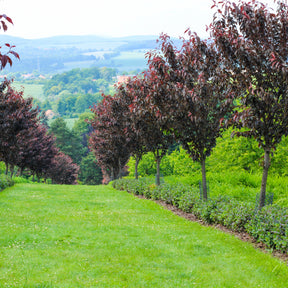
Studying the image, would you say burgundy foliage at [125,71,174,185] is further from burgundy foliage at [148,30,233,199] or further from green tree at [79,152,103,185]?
green tree at [79,152,103,185]

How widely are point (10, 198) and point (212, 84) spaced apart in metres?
10.0

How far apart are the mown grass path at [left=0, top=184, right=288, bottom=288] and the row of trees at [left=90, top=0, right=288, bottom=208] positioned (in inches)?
99.1

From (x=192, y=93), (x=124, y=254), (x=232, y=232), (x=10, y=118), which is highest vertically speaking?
(x=192, y=93)

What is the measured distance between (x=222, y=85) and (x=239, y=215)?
3.90 meters

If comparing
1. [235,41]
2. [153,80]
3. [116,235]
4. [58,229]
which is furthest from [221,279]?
[153,80]

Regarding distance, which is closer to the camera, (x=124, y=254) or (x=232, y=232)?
(x=124, y=254)

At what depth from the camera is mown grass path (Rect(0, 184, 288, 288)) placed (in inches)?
246

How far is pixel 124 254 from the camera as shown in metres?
7.64

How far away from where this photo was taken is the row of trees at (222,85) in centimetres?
902

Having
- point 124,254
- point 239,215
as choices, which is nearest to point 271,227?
point 239,215

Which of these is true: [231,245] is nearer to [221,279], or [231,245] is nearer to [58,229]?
[221,279]

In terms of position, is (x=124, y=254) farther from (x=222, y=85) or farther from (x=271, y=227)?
(x=222, y=85)

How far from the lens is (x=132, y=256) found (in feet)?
24.6

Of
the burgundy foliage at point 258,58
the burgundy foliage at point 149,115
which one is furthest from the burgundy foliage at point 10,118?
the burgundy foliage at point 258,58
